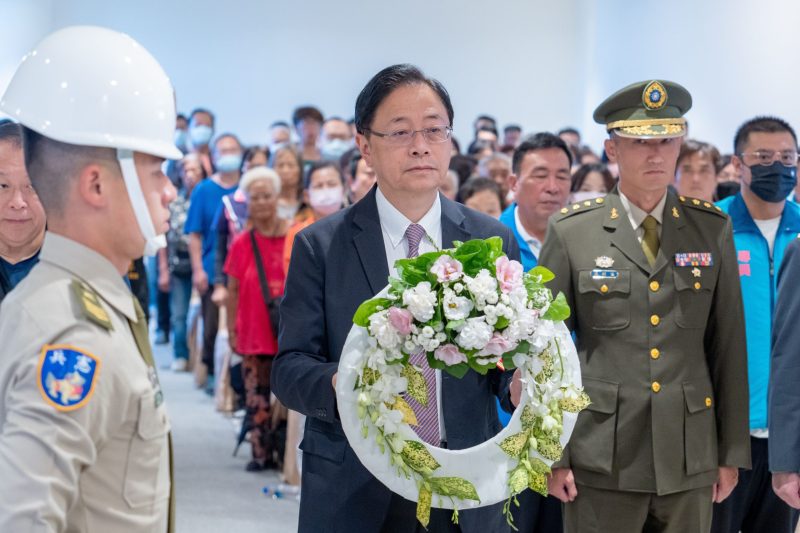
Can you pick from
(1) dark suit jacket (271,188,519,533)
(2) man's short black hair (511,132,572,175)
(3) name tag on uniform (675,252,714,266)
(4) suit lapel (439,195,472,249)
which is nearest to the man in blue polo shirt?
(2) man's short black hair (511,132,572,175)

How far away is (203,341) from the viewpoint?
8242 millimetres

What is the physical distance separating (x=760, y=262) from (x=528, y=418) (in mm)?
1890

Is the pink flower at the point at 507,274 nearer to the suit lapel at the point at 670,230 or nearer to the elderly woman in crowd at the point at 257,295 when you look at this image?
the suit lapel at the point at 670,230

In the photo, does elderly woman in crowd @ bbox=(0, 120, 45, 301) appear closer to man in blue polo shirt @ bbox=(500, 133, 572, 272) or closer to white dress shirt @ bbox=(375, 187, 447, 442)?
white dress shirt @ bbox=(375, 187, 447, 442)

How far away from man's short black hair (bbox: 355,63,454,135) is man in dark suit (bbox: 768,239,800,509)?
3.68 ft

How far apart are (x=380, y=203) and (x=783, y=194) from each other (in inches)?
79.1

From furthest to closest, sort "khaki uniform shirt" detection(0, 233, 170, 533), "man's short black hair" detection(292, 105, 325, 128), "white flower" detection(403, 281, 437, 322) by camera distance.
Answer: "man's short black hair" detection(292, 105, 325, 128)
"white flower" detection(403, 281, 437, 322)
"khaki uniform shirt" detection(0, 233, 170, 533)

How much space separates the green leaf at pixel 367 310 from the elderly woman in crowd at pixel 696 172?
3.22m

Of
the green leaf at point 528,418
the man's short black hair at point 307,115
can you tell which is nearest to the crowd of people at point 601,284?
the green leaf at point 528,418

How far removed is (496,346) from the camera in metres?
2.10

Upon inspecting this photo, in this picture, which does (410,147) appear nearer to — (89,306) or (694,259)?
(694,259)

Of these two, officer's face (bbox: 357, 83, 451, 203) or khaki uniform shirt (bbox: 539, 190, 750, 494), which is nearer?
officer's face (bbox: 357, 83, 451, 203)

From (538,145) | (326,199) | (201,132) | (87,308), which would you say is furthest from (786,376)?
(201,132)

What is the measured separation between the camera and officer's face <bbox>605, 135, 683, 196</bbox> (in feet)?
10.2
